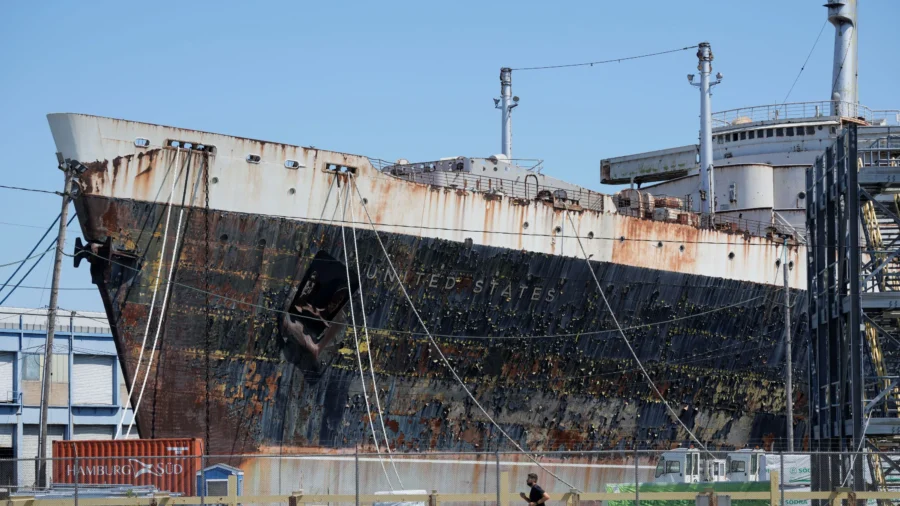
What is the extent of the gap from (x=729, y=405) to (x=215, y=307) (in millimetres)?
12783

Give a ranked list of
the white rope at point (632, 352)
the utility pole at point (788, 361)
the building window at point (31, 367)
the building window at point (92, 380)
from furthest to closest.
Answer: the building window at point (92, 380) < the building window at point (31, 367) < the utility pole at point (788, 361) < the white rope at point (632, 352)

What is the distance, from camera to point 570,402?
82.3ft

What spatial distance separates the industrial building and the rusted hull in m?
20.7

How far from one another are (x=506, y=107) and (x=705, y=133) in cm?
588

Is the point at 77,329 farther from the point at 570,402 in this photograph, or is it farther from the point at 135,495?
the point at 135,495

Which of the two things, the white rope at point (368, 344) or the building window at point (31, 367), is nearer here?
the white rope at point (368, 344)

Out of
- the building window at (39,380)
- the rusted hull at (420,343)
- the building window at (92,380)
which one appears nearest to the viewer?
the rusted hull at (420,343)

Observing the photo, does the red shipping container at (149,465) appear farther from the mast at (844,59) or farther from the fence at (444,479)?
the mast at (844,59)

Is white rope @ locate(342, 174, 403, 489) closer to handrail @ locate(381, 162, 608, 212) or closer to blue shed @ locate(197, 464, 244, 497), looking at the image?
handrail @ locate(381, 162, 608, 212)

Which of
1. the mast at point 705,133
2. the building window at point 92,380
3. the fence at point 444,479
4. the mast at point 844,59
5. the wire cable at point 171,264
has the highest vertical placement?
the mast at point 844,59

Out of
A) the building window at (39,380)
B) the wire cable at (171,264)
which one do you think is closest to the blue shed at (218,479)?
the wire cable at (171,264)

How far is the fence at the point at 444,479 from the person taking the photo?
15.3m

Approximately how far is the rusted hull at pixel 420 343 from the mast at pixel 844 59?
10.4 metres

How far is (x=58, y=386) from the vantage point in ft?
142
